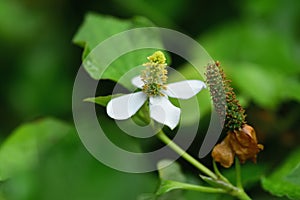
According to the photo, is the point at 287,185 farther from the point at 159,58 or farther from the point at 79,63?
the point at 79,63

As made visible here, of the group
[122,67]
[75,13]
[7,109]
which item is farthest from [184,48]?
[122,67]

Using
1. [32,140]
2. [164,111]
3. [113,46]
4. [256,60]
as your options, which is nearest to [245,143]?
[164,111]

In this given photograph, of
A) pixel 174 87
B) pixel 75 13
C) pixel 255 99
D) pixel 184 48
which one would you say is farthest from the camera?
pixel 75 13

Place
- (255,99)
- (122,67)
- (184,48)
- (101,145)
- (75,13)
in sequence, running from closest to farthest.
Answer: (122,67), (101,145), (255,99), (184,48), (75,13)

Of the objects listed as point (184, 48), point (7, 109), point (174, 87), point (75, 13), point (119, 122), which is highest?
point (174, 87)

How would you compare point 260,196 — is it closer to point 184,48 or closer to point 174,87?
point 174,87

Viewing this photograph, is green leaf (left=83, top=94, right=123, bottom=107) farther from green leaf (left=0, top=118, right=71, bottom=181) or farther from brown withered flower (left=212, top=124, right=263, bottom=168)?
green leaf (left=0, top=118, right=71, bottom=181)

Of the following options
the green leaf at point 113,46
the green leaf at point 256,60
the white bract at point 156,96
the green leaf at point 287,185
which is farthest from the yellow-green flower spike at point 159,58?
the green leaf at point 256,60

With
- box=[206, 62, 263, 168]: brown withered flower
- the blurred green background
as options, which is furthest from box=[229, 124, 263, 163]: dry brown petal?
the blurred green background
